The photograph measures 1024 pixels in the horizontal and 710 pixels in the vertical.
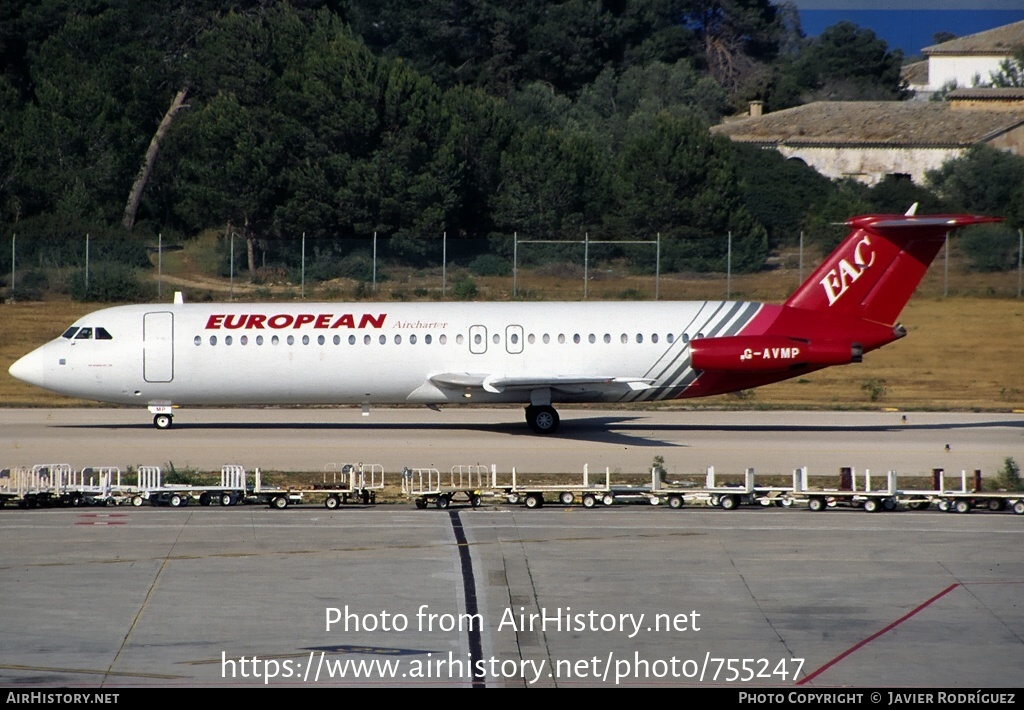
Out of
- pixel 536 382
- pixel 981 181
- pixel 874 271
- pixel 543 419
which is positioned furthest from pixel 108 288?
pixel 981 181

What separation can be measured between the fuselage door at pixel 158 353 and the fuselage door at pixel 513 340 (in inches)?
292

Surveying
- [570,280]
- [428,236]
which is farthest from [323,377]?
[428,236]

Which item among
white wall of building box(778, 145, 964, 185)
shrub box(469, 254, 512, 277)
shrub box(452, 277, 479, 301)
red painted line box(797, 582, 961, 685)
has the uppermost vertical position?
Result: white wall of building box(778, 145, 964, 185)

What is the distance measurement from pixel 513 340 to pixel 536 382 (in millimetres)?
1395

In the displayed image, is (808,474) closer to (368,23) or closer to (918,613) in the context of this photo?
(918,613)

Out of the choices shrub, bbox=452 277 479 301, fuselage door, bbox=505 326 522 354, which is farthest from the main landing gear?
shrub, bbox=452 277 479 301

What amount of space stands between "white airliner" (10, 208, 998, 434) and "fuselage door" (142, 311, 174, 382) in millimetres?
Answer: 28

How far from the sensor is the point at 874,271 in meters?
28.7

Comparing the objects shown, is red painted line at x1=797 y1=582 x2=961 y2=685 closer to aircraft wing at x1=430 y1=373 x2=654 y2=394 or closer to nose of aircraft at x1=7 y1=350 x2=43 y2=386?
aircraft wing at x1=430 y1=373 x2=654 y2=394

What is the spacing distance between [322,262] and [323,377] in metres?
22.6

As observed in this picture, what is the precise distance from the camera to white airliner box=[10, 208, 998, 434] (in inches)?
1126

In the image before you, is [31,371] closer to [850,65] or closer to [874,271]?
[874,271]

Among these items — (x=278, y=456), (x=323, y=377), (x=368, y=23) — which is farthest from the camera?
(x=368, y=23)
